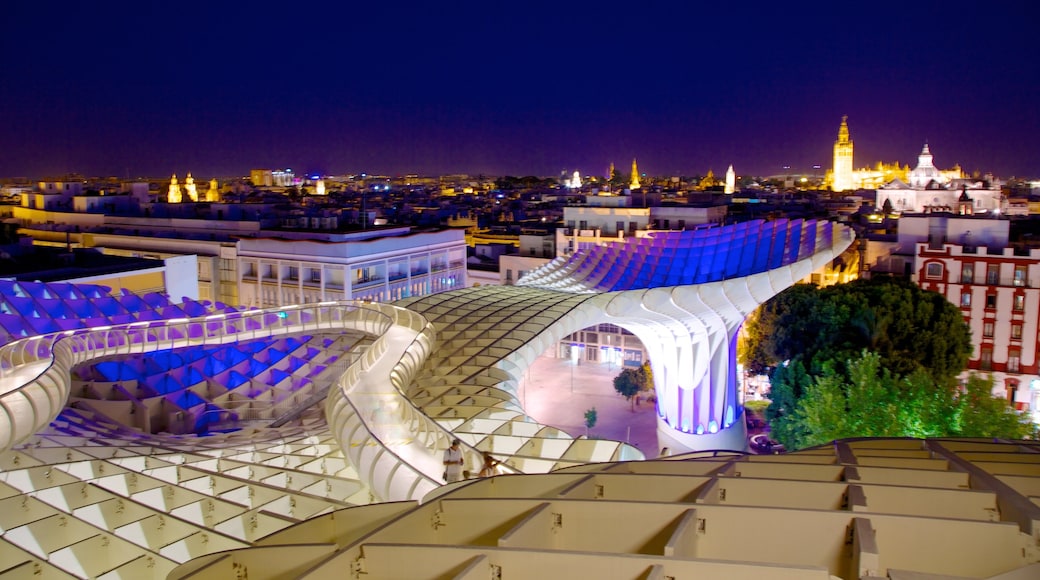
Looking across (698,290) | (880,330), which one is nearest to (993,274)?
(880,330)

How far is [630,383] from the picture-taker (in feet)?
128

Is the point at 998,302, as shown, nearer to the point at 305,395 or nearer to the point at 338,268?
the point at 338,268

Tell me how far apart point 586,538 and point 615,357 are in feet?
139

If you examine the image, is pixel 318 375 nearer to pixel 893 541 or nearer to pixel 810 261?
pixel 810 261

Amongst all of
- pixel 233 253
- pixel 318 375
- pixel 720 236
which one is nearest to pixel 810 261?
pixel 720 236

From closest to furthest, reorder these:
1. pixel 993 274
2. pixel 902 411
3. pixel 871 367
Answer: pixel 902 411, pixel 871 367, pixel 993 274

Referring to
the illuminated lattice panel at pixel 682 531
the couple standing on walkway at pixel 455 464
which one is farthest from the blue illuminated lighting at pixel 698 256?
the illuminated lattice panel at pixel 682 531

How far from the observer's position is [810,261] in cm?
2731

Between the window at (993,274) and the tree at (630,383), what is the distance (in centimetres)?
1566

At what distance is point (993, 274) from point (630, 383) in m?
16.5

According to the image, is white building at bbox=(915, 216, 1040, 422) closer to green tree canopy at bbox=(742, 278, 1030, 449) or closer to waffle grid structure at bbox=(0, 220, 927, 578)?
green tree canopy at bbox=(742, 278, 1030, 449)

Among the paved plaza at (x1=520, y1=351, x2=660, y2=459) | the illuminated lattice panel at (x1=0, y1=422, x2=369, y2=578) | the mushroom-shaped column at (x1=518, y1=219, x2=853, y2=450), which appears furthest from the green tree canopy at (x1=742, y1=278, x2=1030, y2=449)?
the illuminated lattice panel at (x1=0, y1=422, x2=369, y2=578)

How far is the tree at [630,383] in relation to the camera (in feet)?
128

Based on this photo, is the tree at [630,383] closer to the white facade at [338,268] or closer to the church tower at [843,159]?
the white facade at [338,268]
